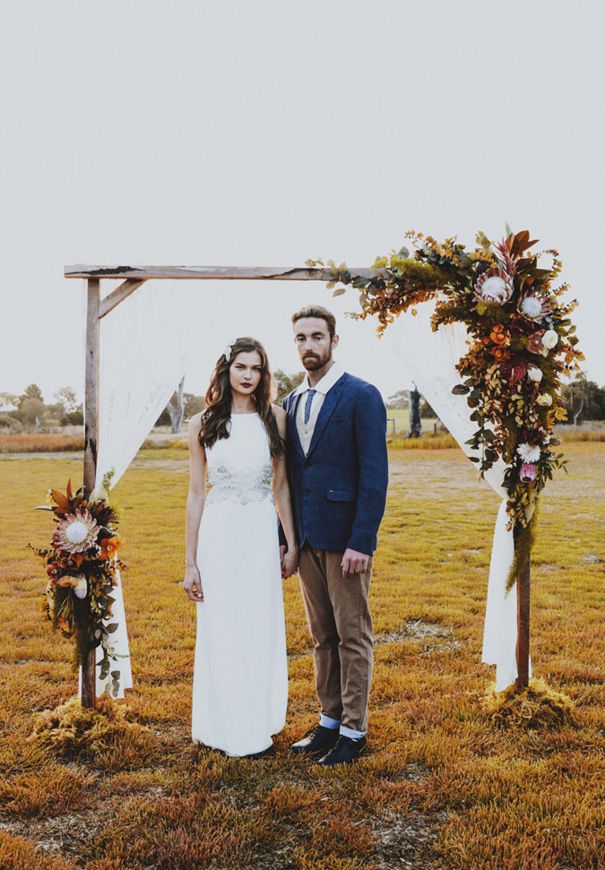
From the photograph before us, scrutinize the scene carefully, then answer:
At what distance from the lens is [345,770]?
3494 millimetres

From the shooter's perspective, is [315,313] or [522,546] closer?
[315,313]

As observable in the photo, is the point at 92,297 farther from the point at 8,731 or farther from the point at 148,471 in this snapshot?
the point at 148,471

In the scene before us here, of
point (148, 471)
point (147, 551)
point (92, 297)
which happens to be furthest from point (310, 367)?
point (148, 471)

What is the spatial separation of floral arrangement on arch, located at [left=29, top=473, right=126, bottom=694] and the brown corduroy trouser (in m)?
1.14

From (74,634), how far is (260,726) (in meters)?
1.23

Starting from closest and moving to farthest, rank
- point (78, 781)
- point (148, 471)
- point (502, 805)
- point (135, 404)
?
point (502, 805)
point (78, 781)
point (135, 404)
point (148, 471)

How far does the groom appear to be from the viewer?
3586mm

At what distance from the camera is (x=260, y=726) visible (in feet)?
12.2

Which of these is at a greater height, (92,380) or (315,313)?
(315,313)

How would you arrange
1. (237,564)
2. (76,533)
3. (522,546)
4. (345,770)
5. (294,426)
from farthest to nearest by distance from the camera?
(522,546) < (76,533) < (294,426) < (237,564) < (345,770)

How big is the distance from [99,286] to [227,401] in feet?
3.64

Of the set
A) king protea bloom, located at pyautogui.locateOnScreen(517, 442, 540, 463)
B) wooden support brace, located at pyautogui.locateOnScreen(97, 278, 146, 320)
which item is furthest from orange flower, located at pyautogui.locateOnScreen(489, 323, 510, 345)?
wooden support brace, located at pyautogui.locateOnScreen(97, 278, 146, 320)

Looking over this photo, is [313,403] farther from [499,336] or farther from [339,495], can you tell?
[499,336]

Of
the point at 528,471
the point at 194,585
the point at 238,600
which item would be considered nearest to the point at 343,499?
the point at 238,600
